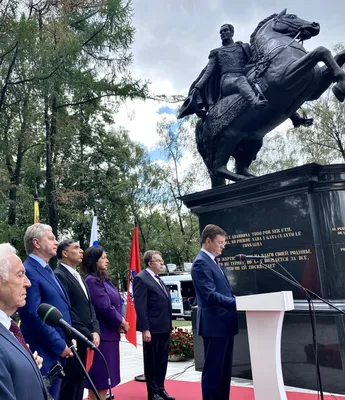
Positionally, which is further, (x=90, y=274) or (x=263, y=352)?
(x=90, y=274)

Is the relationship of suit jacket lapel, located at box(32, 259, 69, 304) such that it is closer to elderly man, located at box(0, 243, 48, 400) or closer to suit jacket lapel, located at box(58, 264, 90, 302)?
suit jacket lapel, located at box(58, 264, 90, 302)

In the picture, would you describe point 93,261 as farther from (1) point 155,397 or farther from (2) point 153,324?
(1) point 155,397

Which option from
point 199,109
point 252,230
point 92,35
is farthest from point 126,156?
point 252,230

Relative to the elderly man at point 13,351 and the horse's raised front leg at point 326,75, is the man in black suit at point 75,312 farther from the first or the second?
the horse's raised front leg at point 326,75

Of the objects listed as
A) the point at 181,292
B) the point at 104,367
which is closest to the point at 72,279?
the point at 104,367

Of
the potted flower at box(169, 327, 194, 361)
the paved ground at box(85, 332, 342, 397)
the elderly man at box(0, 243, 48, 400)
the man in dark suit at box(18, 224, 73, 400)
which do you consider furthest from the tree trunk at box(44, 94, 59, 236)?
the elderly man at box(0, 243, 48, 400)

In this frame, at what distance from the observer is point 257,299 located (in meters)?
3.45

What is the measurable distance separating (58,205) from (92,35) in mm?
6750

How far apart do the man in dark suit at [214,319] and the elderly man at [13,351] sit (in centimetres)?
219

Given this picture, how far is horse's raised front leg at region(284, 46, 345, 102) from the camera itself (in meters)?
5.14

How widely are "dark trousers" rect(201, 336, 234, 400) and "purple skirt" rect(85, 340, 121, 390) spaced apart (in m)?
1.07

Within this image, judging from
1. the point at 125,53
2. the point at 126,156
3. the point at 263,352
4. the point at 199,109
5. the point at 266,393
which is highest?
the point at 125,53

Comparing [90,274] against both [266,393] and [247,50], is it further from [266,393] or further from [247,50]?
[247,50]

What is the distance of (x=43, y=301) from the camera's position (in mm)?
3189
